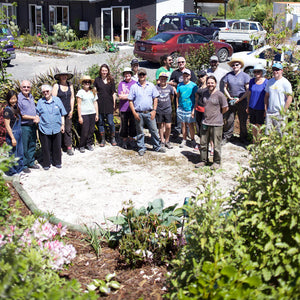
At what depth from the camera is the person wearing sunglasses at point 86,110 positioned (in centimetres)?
906

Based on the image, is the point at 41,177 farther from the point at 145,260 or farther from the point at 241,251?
the point at 241,251

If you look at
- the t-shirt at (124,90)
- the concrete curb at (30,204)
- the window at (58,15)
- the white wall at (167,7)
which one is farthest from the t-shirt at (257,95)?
the window at (58,15)

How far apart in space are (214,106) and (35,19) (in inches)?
1085

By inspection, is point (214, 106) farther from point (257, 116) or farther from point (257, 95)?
point (257, 116)

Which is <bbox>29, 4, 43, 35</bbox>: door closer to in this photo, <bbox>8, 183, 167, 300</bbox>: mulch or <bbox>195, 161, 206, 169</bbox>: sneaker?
<bbox>195, 161, 206, 169</bbox>: sneaker

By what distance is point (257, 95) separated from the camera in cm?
899

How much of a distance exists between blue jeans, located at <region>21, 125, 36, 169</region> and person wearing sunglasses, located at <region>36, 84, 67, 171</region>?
0.15 metres

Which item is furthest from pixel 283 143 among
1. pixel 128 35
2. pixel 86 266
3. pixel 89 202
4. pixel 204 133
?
pixel 128 35

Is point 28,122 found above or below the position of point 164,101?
below

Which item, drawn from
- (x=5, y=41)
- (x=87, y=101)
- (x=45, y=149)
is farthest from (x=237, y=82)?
(x=5, y=41)

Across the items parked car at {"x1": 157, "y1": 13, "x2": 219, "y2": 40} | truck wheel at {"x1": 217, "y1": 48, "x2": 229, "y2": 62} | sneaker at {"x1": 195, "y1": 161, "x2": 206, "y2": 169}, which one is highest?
parked car at {"x1": 157, "y1": 13, "x2": 219, "y2": 40}

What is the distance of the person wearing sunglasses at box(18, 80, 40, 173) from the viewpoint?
26.1 feet

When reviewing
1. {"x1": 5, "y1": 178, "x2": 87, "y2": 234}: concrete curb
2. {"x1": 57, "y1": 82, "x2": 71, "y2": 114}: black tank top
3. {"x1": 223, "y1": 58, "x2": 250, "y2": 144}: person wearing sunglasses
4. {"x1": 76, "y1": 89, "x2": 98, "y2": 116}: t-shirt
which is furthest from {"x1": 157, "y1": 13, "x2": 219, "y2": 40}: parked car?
{"x1": 5, "y1": 178, "x2": 87, "y2": 234}: concrete curb

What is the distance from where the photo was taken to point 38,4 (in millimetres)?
32000
